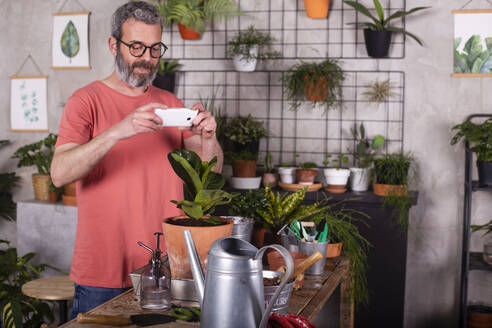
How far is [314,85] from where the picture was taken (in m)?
3.39

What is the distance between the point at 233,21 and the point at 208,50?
0.91 ft

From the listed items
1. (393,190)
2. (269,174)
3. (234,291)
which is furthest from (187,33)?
(234,291)

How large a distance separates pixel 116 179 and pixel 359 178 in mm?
1866

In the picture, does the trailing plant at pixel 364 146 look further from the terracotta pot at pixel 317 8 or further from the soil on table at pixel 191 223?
the soil on table at pixel 191 223

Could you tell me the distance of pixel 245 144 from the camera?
3496 mm

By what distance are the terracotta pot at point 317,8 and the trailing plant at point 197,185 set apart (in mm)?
2238

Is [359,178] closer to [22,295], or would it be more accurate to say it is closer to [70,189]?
[70,189]

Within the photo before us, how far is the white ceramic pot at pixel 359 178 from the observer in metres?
3.34

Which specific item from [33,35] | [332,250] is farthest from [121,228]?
[33,35]

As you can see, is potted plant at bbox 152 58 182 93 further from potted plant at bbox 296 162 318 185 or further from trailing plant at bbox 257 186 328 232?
trailing plant at bbox 257 186 328 232

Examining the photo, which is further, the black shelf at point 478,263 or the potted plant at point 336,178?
the potted plant at point 336,178

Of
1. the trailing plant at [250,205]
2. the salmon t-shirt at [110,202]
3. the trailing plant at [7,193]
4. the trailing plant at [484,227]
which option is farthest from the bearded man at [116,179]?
the trailing plant at [7,193]

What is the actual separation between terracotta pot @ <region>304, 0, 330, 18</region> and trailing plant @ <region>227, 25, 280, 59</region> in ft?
1.07

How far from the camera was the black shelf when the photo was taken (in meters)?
3.08
